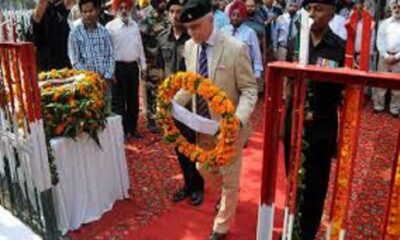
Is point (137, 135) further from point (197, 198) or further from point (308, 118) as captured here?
point (308, 118)

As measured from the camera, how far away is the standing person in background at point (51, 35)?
5.24 metres

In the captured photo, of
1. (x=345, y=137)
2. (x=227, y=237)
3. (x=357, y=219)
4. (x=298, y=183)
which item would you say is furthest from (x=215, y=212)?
(x=345, y=137)

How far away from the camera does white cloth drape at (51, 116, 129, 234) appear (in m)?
3.69

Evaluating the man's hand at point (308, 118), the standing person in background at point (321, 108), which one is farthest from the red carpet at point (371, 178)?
the man's hand at point (308, 118)

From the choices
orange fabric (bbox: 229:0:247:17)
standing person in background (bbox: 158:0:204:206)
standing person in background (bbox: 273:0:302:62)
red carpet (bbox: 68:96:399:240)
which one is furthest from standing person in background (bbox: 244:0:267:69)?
red carpet (bbox: 68:96:399:240)

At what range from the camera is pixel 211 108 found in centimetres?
291

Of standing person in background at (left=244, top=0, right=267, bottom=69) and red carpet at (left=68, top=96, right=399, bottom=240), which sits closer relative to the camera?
red carpet at (left=68, top=96, right=399, bottom=240)

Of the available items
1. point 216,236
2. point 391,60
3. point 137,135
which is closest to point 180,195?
point 216,236

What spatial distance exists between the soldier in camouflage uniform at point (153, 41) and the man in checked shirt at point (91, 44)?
0.85 meters

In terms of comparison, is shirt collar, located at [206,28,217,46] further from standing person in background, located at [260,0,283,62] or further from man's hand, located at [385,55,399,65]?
standing person in background, located at [260,0,283,62]

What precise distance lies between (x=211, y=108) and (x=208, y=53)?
0.58 m

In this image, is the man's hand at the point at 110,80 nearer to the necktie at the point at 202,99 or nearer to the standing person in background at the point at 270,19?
the necktie at the point at 202,99

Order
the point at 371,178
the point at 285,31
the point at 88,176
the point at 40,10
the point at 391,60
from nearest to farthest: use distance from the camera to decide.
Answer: the point at 88,176, the point at 371,178, the point at 40,10, the point at 391,60, the point at 285,31

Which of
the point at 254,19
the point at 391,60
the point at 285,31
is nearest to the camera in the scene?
the point at 391,60
